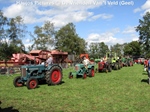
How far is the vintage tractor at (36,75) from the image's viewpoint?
10998 millimetres

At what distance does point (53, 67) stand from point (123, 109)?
6052 millimetres

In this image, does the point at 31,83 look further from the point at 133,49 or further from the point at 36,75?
the point at 133,49

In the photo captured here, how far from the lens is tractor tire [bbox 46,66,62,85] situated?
38.2ft

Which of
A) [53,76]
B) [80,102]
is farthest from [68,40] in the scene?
[80,102]

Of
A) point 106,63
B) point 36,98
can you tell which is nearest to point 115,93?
point 36,98

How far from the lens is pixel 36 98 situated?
335 inches

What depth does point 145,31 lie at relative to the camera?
2410 inches

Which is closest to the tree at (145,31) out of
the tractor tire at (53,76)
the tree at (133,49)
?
the tree at (133,49)

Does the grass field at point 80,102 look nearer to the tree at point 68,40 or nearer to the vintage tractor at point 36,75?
the vintage tractor at point 36,75

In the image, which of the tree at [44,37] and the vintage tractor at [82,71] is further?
the tree at [44,37]

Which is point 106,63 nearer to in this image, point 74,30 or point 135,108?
point 135,108

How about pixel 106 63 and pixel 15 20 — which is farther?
pixel 15 20

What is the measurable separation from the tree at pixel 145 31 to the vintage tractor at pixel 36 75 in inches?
2104

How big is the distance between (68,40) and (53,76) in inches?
1609
